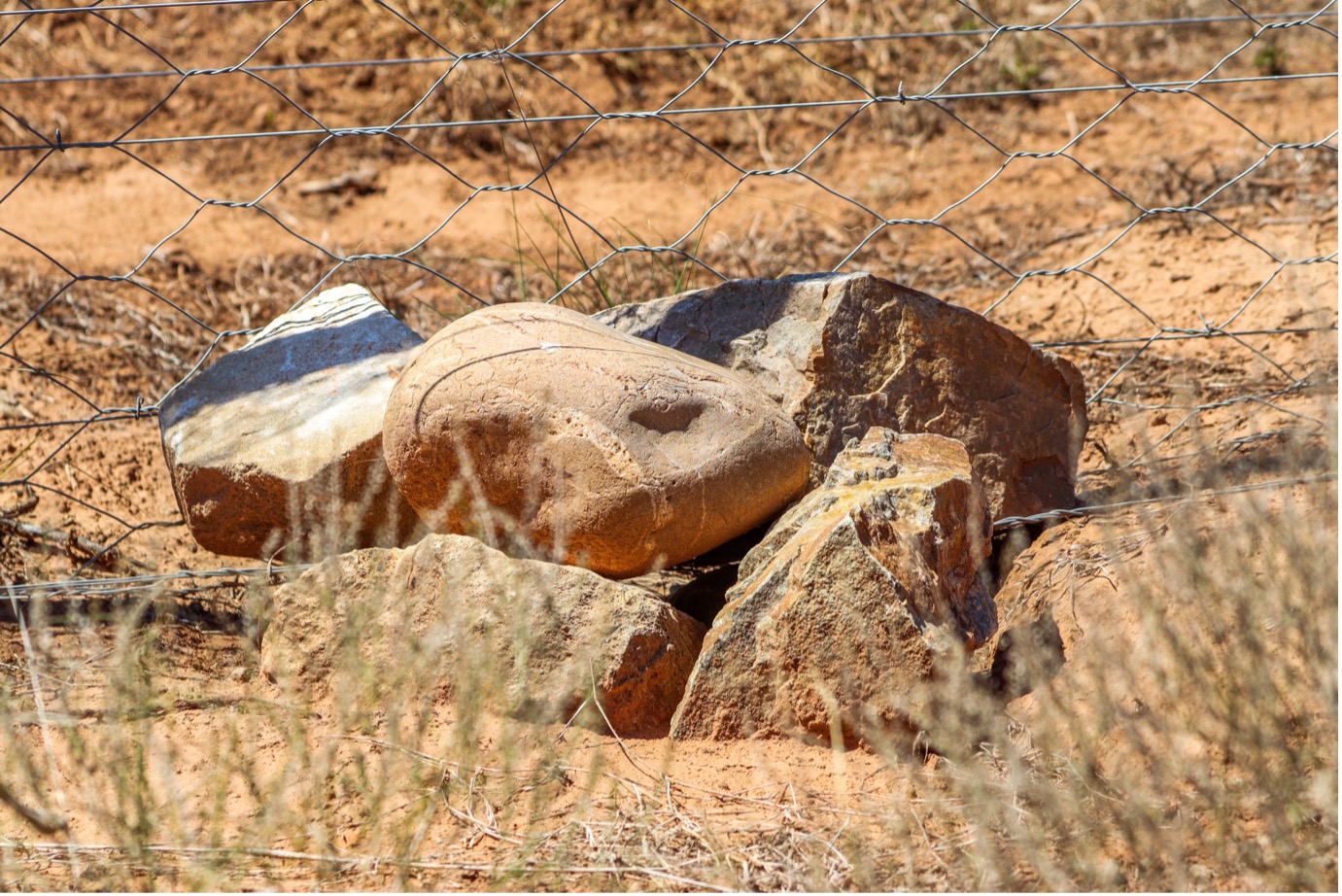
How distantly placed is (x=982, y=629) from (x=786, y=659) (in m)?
0.38

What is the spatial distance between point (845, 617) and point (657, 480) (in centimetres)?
42

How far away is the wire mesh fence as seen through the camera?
3082mm

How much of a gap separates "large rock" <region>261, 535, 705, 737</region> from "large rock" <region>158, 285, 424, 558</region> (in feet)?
0.63

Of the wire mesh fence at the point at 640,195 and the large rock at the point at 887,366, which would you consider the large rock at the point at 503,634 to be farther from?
the large rock at the point at 887,366

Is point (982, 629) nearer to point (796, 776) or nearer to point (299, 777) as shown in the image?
point (796, 776)

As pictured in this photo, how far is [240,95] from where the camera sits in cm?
562

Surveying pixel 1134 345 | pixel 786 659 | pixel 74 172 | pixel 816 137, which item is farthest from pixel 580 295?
pixel 74 172

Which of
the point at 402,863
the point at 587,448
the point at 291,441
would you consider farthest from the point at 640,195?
the point at 402,863

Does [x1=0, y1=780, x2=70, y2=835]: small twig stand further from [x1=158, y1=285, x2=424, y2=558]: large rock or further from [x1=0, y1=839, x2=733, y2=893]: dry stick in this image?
[x1=158, y1=285, x2=424, y2=558]: large rock

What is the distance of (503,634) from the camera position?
219 cm

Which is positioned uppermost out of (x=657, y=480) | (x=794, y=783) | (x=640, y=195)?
(x=640, y=195)

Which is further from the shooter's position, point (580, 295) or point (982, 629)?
point (580, 295)

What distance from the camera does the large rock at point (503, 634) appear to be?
215 cm

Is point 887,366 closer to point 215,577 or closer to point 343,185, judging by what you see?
point 215,577
